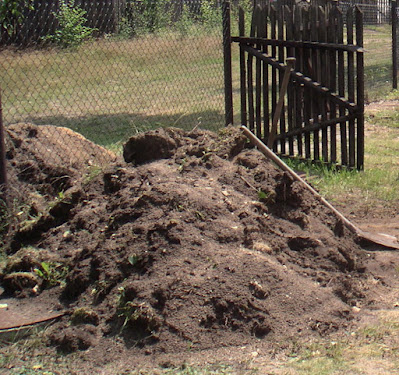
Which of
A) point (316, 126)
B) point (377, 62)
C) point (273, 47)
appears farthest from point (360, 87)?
point (377, 62)

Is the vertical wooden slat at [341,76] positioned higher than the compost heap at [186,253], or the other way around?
the vertical wooden slat at [341,76]

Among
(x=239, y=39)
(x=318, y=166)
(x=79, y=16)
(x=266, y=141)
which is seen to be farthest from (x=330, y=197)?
(x=79, y=16)

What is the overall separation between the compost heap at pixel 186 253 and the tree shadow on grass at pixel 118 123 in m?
4.79

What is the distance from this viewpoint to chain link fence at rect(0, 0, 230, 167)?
10.1m

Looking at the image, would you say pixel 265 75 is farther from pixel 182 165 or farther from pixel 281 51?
pixel 182 165

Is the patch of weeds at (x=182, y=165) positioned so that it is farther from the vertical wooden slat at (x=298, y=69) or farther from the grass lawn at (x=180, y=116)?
the vertical wooden slat at (x=298, y=69)

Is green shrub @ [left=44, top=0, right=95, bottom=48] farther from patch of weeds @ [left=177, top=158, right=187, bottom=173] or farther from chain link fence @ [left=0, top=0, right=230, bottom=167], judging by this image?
patch of weeds @ [left=177, top=158, right=187, bottom=173]

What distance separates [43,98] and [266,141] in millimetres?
6557

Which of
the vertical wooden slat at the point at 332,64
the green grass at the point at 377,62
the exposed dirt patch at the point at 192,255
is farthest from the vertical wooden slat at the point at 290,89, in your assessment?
the green grass at the point at 377,62

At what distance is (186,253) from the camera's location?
453cm

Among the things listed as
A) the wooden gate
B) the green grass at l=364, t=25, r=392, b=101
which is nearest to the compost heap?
the wooden gate

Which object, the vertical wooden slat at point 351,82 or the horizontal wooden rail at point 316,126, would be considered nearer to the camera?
the vertical wooden slat at point 351,82

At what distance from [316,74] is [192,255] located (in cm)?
424

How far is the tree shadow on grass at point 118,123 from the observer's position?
1085cm
